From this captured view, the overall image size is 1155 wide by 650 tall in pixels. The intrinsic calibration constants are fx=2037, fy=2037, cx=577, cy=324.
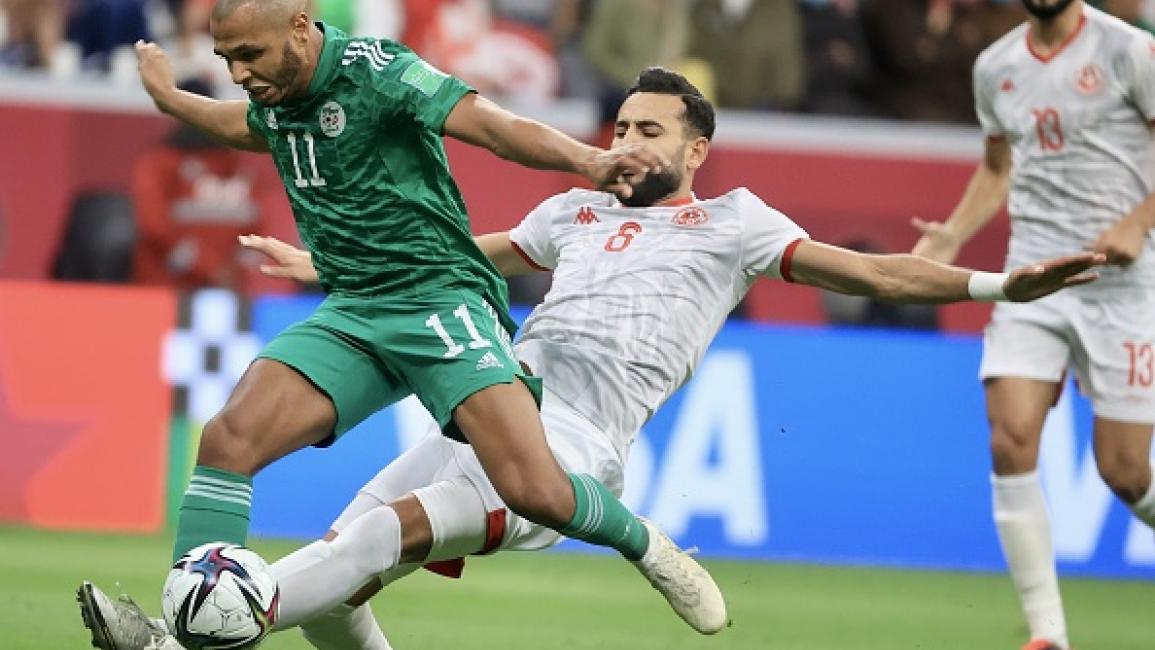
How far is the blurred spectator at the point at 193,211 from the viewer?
13.0 m

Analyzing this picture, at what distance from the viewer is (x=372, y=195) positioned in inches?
244

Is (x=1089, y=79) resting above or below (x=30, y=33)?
above

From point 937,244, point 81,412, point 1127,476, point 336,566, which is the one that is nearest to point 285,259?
point 336,566

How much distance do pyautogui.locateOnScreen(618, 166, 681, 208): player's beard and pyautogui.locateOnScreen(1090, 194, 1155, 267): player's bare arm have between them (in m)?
1.96

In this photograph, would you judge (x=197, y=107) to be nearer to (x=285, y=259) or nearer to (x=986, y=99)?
(x=285, y=259)

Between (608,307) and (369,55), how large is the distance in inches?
49.1

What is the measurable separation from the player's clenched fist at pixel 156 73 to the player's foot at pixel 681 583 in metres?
2.18

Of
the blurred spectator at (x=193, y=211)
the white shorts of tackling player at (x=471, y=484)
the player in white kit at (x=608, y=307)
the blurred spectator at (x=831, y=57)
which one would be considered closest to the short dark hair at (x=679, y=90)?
the player in white kit at (x=608, y=307)

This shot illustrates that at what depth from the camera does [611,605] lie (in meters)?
9.24

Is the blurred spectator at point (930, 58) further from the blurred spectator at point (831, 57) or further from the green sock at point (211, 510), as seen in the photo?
the green sock at point (211, 510)

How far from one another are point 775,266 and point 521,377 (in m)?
1.01

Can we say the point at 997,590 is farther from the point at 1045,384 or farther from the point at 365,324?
the point at 365,324

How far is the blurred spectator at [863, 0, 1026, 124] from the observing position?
50.3 ft

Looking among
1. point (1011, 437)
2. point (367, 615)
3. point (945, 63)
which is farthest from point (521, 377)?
point (945, 63)
